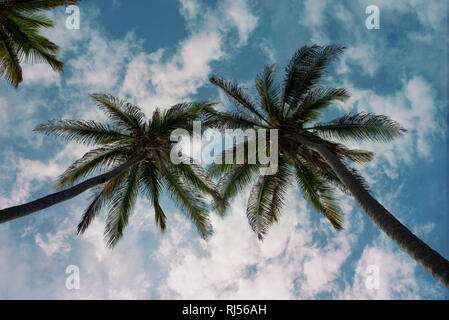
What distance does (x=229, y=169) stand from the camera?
11.4m

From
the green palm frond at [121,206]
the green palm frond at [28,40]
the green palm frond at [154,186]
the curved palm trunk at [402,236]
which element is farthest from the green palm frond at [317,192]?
the green palm frond at [28,40]

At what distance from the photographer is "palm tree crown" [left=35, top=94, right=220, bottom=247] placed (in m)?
9.93

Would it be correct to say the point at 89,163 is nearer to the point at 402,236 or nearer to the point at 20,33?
the point at 20,33

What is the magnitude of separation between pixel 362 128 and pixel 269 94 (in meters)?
3.44

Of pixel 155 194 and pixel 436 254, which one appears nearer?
pixel 436 254

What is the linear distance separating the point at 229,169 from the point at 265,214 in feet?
7.44

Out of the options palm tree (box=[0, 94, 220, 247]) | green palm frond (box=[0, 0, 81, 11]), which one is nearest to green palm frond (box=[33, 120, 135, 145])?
palm tree (box=[0, 94, 220, 247])

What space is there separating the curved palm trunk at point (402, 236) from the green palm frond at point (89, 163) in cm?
755

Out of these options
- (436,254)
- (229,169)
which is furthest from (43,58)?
(436,254)

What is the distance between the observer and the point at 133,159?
961cm

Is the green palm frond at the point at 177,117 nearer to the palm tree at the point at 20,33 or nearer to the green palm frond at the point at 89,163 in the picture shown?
the green palm frond at the point at 89,163

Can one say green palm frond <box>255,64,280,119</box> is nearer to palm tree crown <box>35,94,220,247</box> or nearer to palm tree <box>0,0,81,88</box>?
palm tree crown <box>35,94,220,247</box>
